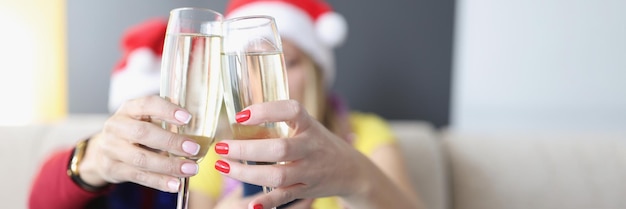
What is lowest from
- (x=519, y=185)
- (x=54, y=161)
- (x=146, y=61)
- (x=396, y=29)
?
(x=519, y=185)

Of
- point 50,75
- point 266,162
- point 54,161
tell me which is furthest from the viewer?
point 50,75

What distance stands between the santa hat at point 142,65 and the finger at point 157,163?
0.80m

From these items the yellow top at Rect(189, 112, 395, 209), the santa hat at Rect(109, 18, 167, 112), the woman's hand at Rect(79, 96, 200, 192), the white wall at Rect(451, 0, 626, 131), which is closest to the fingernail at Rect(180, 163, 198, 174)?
the woman's hand at Rect(79, 96, 200, 192)

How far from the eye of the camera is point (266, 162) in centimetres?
51

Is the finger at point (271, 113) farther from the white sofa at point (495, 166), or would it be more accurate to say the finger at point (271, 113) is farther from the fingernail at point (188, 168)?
the white sofa at point (495, 166)

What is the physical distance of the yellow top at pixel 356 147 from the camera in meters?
0.89

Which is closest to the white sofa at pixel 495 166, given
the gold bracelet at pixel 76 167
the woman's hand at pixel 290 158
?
the gold bracelet at pixel 76 167

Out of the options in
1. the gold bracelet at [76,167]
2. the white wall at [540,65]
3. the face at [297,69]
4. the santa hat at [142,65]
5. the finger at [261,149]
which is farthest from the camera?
the white wall at [540,65]

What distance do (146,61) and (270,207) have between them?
Answer: 0.92m

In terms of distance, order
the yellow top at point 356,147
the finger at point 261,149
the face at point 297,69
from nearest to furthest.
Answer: the finger at point 261,149, the yellow top at point 356,147, the face at point 297,69

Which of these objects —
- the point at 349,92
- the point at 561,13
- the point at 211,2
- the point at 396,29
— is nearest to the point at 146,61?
the point at 211,2

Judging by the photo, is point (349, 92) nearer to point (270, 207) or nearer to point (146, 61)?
point (146, 61)

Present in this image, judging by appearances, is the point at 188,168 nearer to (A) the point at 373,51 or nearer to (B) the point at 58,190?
(B) the point at 58,190

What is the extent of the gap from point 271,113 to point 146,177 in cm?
17
